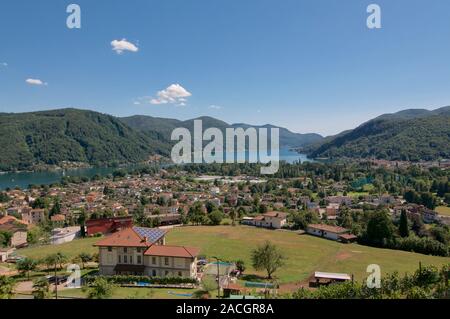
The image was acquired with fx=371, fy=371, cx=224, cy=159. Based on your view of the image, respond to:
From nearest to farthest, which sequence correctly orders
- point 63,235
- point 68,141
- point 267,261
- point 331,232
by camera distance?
point 267,261, point 331,232, point 63,235, point 68,141

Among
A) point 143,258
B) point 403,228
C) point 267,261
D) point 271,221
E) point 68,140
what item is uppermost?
point 68,140

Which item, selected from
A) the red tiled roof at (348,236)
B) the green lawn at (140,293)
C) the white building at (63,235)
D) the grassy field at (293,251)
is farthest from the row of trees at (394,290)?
the white building at (63,235)

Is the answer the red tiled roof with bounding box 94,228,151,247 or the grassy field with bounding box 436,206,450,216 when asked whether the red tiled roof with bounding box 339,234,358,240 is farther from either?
the grassy field with bounding box 436,206,450,216

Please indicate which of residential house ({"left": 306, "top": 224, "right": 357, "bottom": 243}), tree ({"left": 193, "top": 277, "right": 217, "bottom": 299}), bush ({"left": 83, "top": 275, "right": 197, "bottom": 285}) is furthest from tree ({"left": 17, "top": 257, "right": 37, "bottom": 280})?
residential house ({"left": 306, "top": 224, "right": 357, "bottom": 243})

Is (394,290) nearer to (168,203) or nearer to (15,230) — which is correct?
(15,230)

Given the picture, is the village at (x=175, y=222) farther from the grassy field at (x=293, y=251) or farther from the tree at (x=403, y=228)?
the grassy field at (x=293, y=251)

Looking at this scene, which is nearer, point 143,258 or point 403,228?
point 143,258

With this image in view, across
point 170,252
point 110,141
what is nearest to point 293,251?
point 170,252
